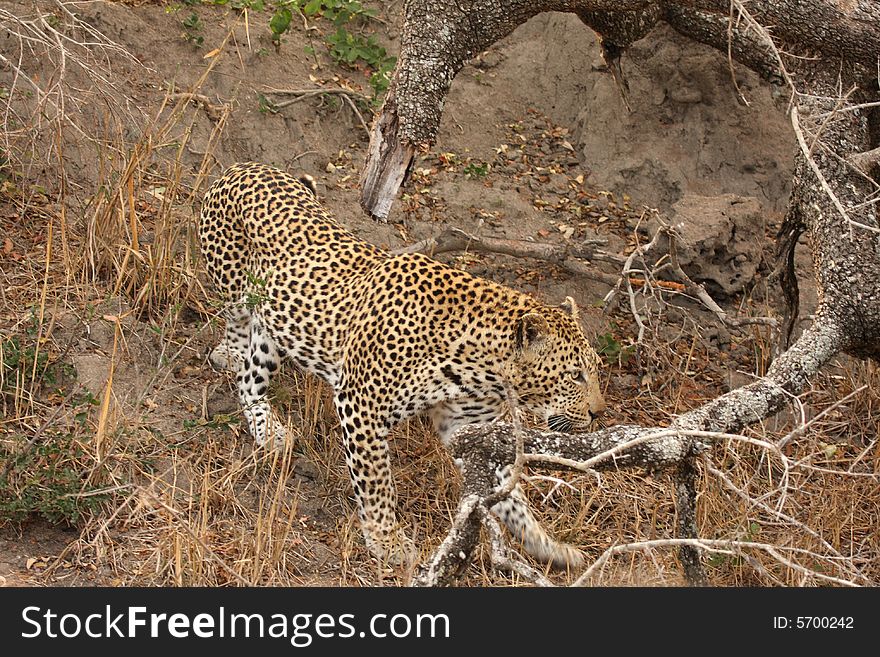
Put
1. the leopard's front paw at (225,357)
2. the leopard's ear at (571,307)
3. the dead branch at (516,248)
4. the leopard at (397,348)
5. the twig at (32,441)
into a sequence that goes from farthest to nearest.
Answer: the dead branch at (516,248), the leopard's front paw at (225,357), the leopard's ear at (571,307), the leopard at (397,348), the twig at (32,441)

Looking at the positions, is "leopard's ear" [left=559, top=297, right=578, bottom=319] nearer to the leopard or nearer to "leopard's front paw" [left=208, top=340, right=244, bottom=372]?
the leopard

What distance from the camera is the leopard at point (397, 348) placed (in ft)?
21.7

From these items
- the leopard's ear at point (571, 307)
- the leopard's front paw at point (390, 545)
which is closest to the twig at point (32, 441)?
the leopard's front paw at point (390, 545)

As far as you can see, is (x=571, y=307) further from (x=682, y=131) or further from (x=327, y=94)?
(x=327, y=94)

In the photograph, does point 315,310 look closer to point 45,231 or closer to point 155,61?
point 45,231

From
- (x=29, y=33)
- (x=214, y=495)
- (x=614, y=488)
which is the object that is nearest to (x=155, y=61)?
(x=29, y=33)

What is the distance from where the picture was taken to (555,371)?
6.64m

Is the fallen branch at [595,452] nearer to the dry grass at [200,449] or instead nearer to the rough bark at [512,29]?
the dry grass at [200,449]

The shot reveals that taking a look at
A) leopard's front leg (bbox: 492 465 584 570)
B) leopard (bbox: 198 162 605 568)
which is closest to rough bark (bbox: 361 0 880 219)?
leopard (bbox: 198 162 605 568)

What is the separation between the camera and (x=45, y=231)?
8141 mm

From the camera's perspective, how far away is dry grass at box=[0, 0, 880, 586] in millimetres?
6121

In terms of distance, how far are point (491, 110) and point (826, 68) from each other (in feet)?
13.3

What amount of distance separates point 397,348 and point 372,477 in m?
0.73

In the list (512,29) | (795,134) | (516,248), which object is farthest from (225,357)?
(795,134)
